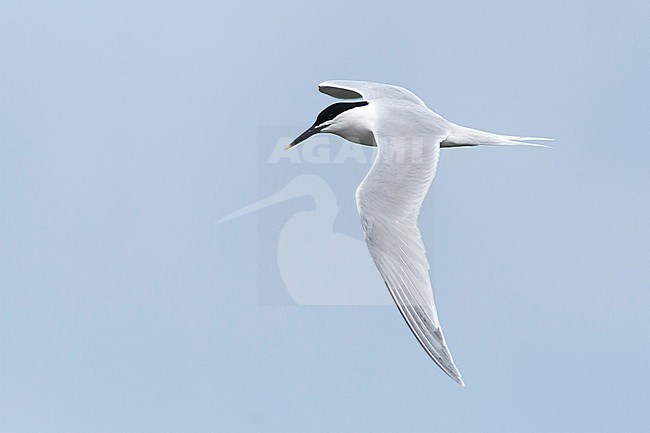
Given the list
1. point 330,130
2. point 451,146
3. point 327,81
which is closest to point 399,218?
A: point 451,146

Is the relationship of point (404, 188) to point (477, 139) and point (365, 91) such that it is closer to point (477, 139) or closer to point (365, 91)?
point (477, 139)

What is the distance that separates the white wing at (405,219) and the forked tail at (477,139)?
170 millimetres

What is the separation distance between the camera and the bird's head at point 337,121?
8.34m

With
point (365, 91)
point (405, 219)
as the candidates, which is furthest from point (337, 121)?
point (405, 219)

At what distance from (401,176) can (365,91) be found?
2184mm

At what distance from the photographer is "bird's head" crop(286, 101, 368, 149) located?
27.3ft

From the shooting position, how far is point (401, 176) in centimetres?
699

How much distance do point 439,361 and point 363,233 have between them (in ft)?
3.52

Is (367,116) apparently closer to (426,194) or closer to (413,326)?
(426,194)

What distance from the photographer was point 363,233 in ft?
21.7

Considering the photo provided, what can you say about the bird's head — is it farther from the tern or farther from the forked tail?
the forked tail

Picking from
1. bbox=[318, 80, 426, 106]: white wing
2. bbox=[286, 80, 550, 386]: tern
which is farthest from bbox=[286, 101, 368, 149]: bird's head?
bbox=[318, 80, 426, 106]: white wing

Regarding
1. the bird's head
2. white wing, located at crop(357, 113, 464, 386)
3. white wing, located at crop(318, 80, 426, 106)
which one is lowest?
white wing, located at crop(357, 113, 464, 386)

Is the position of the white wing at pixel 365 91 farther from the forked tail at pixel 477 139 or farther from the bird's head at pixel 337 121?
the forked tail at pixel 477 139
